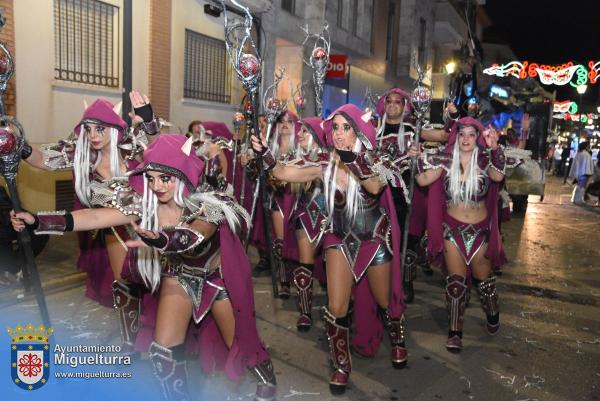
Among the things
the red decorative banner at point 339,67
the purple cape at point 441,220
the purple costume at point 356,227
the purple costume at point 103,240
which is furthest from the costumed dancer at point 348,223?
the red decorative banner at point 339,67

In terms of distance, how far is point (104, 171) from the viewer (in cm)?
445

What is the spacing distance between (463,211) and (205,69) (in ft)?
29.6

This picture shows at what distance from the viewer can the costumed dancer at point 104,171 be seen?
166 inches

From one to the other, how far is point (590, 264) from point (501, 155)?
4.74 metres

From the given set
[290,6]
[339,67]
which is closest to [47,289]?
[290,6]

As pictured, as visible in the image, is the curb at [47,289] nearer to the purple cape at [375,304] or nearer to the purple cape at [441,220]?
Result: the purple cape at [375,304]

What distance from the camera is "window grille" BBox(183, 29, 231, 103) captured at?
12.0 metres

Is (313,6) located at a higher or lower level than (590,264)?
higher

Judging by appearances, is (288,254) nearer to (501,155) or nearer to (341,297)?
(341,297)

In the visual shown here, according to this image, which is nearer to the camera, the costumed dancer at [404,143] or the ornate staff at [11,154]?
the ornate staff at [11,154]

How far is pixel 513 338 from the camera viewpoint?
529cm

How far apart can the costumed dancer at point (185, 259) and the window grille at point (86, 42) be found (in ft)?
22.0

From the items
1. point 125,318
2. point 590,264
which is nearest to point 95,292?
point 125,318

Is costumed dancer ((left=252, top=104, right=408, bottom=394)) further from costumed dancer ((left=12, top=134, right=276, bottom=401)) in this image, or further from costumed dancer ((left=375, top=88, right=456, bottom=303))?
costumed dancer ((left=375, top=88, right=456, bottom=303))
